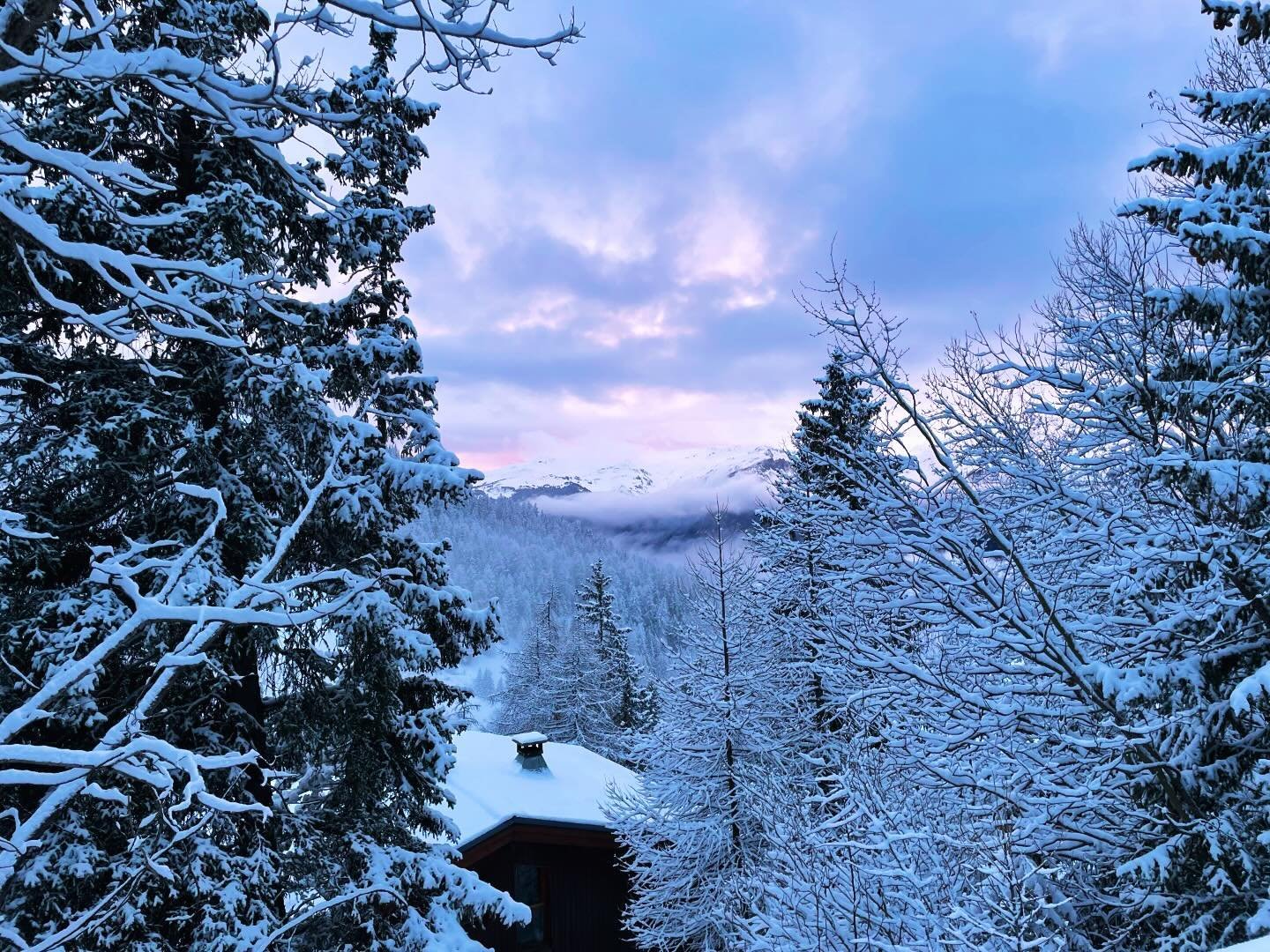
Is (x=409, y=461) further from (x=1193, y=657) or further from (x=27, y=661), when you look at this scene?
(x=1193, y=657)

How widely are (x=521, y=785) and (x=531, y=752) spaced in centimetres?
128

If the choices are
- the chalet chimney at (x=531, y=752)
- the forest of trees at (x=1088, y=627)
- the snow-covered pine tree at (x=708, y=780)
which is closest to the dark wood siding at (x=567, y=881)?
the snow-covered pine tree at (x=708, y=780)

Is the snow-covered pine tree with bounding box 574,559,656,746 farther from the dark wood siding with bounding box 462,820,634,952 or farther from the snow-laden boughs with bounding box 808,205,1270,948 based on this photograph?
the snow-laden boughs with bounding box 808,205,1270,948

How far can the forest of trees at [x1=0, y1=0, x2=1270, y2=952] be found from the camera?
4.52 meters

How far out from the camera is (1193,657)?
4.89 metres

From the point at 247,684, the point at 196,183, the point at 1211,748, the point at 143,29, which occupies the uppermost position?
the point at 143,29

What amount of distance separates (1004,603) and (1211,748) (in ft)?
5.31

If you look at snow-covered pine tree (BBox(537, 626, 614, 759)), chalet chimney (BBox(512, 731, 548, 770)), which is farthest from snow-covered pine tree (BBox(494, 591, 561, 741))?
chalet chimney (BBox(512, 731, 548, 770))

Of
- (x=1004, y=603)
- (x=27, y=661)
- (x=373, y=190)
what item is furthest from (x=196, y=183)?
(x=1004, y=603)

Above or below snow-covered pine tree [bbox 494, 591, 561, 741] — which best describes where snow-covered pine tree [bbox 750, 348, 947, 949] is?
above

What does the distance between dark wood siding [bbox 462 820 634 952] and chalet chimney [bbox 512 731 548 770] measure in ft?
6.97

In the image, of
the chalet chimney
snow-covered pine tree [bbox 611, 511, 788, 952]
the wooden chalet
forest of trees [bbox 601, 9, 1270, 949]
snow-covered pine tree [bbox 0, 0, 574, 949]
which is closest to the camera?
snow-covered pine tree [bbox 0, 0, 574, 949]

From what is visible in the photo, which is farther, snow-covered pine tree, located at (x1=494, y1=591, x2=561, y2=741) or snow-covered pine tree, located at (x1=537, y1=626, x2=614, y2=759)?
snow-covered pine tree, located at (x1=494, y1=591, x2=561, y2=741)

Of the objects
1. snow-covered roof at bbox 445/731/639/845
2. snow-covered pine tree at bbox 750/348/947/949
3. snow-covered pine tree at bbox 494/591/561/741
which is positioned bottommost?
snow-covered pine tree at bbox 494/591/561/741
